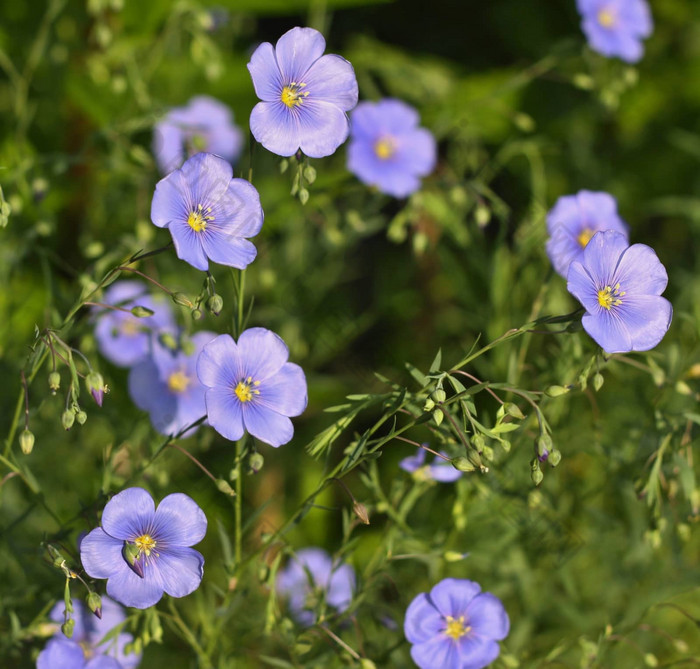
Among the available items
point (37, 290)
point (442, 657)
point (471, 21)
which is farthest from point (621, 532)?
point (471, 21)

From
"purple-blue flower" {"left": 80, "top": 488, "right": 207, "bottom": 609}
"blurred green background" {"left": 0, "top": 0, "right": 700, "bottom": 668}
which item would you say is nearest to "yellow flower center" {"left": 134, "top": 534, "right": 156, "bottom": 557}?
"purple-blue flower" {"left": 80, "top": 488, "right": 207, "bottom": 609}

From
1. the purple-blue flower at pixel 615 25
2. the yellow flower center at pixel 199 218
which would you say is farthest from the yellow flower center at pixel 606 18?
the yellow flower center at pixel 199 218

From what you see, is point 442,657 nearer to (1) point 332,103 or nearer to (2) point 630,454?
(2) point 630,454

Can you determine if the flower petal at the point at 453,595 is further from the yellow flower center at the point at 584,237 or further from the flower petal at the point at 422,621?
the yellow flower center at the point at 584,237

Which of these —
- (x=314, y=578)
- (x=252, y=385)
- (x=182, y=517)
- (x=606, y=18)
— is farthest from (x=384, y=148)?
(x=182, y=517)

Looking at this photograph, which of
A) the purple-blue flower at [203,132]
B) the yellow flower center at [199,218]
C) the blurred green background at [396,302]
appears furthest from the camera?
the purple-blue flower at [203,132]

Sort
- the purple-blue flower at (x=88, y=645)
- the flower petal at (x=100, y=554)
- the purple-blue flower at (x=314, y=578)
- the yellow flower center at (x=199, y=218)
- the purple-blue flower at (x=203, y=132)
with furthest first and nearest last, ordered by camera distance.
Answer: the purple-blue flower at (x=203, y=132) → the purple-blue flower at (x=314, y=578) → the purple-blue flower at (x=88, y=645) → the yellow flower center at (x=199, y=218) → the flower petal at (x=100, y=554)
